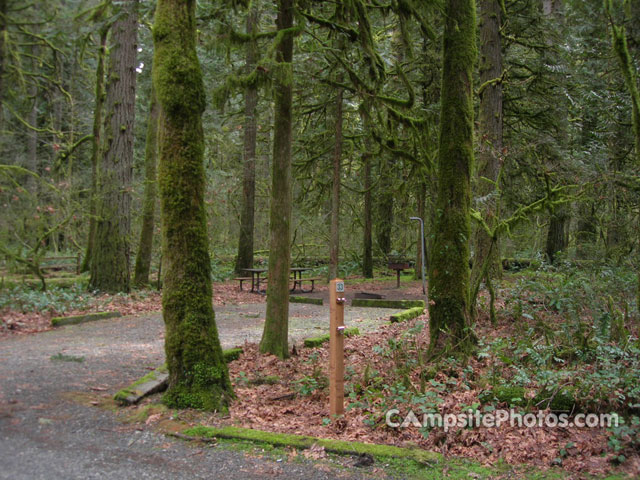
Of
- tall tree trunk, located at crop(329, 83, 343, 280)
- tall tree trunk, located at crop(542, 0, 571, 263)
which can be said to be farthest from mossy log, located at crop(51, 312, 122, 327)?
tall tree trunk, located at crop(542, 0, 571, 263)

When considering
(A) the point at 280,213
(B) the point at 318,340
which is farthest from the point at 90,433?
(B) the point at 318,340

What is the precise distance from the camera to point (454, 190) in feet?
22.6

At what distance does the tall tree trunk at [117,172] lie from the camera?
41.1ft

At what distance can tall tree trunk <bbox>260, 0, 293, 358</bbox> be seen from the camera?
24.0ft

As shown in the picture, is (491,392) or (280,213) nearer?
(491,392)

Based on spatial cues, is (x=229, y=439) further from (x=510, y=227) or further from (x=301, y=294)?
(x=301, y=294)

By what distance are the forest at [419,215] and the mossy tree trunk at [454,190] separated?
0.09 feet

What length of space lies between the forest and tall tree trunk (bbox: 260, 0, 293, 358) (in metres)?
0.03

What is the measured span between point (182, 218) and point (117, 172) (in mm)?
8277

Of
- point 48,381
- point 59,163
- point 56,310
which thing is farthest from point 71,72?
point 48,381

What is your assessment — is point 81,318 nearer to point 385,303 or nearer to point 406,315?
point 406,315

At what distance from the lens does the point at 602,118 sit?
13.2 meters

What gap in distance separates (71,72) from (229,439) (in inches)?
885

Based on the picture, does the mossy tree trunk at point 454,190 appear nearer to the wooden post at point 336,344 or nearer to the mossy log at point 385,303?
the wooden post at point 336,344
